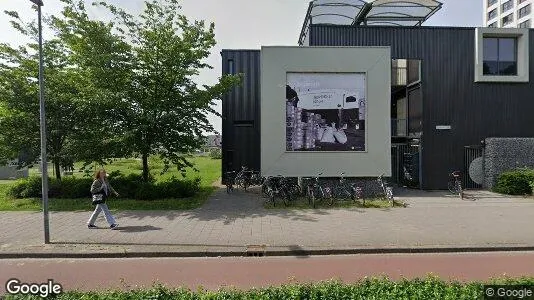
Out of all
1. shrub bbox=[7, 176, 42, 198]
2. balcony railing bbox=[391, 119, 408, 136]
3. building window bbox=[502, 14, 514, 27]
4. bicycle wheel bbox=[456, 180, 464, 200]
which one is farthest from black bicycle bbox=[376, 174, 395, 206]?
building window bbox=[502, 14, 514, 27]

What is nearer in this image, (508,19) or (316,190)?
(316,190)

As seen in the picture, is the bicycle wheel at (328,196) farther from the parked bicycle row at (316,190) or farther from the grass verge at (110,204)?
the grass verge at (110,204)

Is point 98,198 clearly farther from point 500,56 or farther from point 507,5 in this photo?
point 507,5

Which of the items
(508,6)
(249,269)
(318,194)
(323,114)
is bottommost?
(249,269)

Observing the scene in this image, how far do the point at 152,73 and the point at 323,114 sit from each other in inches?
266

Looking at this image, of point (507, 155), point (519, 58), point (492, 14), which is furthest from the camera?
point (492, 14)

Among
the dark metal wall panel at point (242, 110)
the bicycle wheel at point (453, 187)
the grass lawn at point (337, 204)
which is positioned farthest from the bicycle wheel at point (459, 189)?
the dark metal wall panel at point (242, 110)

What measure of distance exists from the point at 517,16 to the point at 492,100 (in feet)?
190

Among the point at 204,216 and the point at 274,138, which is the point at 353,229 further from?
the point at 274,138

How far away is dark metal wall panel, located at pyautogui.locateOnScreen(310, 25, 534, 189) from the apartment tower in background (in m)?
50.3

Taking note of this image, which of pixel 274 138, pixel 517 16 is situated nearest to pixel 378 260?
pixel 274 138

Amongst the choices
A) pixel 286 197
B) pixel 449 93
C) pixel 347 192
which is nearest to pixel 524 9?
pixel 449 93

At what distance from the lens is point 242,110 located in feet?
62.7

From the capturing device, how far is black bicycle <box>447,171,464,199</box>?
14.0m
